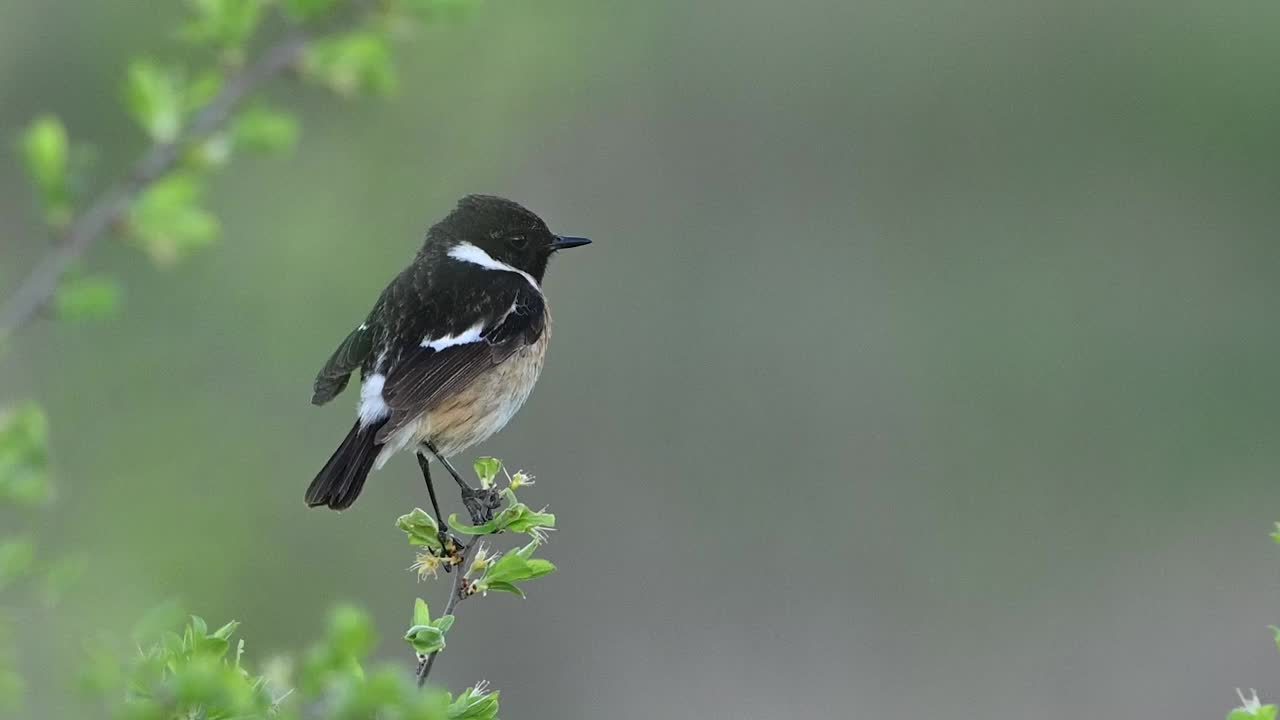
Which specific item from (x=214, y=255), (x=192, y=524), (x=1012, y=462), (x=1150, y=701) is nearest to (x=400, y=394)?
(x=192, y=524)

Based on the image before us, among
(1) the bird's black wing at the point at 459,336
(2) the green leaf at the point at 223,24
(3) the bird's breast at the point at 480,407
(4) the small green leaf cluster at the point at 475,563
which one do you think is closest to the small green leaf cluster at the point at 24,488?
(2) the green leaf at the point at 223,24

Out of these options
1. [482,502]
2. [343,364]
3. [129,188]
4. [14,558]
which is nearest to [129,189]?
[129,188]

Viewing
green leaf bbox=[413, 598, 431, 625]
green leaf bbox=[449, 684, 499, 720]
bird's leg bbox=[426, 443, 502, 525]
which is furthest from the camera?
bird's leg bbox=[426, 443, 502, 525]

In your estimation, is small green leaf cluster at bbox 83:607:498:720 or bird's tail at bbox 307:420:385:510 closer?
small green leaf cluster at bbox 83:607:498:720

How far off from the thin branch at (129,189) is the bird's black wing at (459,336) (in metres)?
3.09

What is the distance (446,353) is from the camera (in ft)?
19.3

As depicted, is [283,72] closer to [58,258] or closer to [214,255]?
[58,258]

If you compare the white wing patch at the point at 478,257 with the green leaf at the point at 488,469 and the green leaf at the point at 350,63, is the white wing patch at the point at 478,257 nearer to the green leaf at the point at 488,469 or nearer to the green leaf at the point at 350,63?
the green leaf at the point at 488,469

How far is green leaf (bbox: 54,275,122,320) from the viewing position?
2.19 meters

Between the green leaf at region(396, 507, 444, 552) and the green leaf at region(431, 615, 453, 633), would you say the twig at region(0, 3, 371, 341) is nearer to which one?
the green leaf at region(431, 615, 453, 633)

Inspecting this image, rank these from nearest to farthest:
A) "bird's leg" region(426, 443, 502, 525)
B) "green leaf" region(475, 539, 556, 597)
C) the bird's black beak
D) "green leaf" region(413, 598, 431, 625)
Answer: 1. "green leaf" region(413, 598, 431, 625)
2. "green leaf" region(475, 539, 556, 597)
3. "bird's leg" region(426, 443, 502, 525)
4. the bird's black beak

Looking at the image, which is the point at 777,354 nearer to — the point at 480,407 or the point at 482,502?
the point at 480,407

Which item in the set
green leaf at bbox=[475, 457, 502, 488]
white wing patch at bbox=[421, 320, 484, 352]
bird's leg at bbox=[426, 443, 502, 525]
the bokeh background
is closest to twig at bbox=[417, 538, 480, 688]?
green leaf at bbox=[475, 457, 502, 488]

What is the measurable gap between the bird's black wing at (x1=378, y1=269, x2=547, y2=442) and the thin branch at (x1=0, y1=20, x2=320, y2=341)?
3086mm
